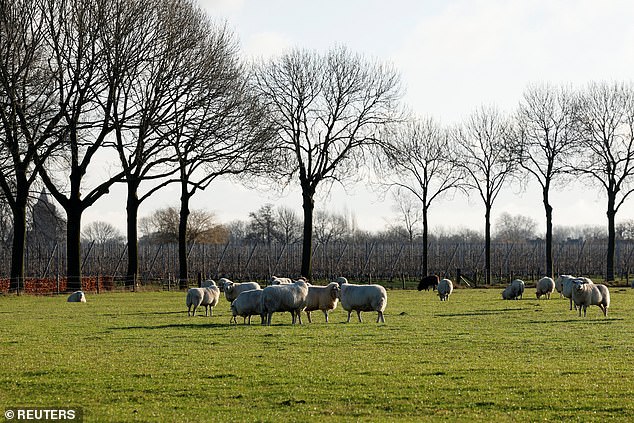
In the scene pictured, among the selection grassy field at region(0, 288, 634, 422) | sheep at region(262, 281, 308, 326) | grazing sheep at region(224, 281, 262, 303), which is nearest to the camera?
grassy field at region(0, 288, 634, 422)

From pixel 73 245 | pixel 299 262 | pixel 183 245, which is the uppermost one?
pixel 183 245

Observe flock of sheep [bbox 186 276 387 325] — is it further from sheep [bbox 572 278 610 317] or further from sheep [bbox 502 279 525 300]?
sheep [bbox 502 279 525 300]

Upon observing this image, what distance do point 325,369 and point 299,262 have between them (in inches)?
2178

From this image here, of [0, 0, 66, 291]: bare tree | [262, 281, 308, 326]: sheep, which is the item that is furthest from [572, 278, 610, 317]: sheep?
[0, 0, 66, 291]: bare tree

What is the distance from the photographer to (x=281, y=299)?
27.4m

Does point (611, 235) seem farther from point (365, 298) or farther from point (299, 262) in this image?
point (365, 298)

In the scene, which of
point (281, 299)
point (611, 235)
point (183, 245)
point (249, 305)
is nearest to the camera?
point (281, 299)

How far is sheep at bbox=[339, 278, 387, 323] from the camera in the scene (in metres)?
28.2

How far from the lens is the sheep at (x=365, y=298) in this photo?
28.2m

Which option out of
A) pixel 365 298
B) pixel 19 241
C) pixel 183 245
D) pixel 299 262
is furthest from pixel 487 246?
pixel 365 298

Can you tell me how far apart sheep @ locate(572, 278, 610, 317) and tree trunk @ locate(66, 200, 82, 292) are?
93.4 feet

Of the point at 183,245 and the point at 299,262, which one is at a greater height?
the point at 183,245

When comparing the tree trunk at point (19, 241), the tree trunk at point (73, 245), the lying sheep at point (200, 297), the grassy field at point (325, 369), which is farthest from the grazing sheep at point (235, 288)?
the tree trunk at point (73, 245)

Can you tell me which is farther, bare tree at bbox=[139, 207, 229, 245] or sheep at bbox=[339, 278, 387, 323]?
bare tree at bbox=[139, 207, 229, 245]
